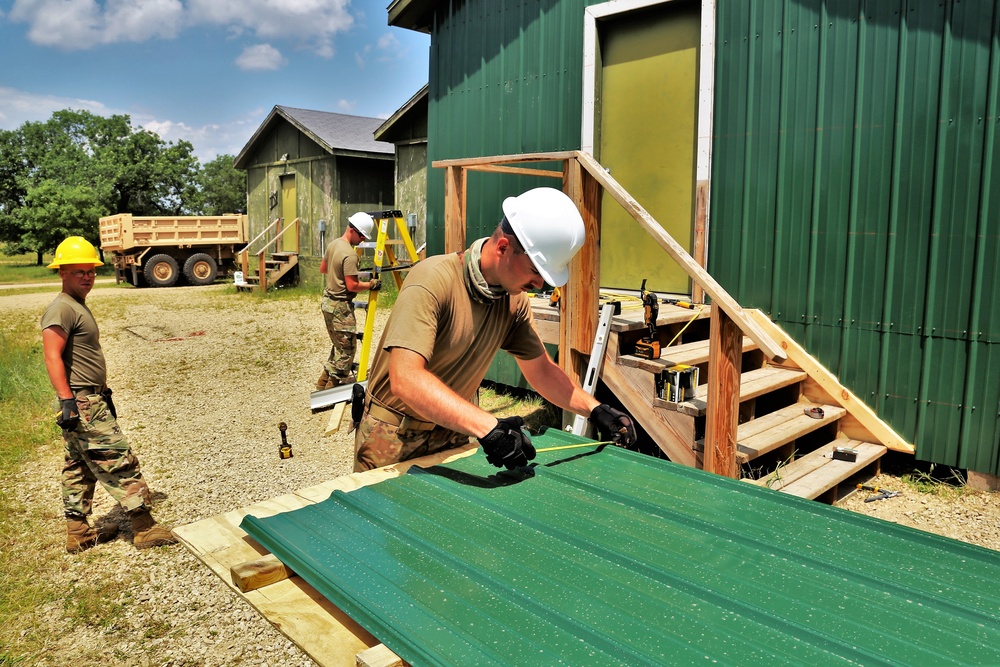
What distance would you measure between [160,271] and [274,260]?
3316 millimetres

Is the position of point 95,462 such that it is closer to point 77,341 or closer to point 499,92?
point 77,341

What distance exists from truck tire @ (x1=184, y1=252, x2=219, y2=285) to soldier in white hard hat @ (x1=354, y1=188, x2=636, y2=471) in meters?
20.2

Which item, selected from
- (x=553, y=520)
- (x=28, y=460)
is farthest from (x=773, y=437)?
(x=28, y=460)

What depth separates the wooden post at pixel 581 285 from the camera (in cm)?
534

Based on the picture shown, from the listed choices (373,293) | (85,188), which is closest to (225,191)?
(85,188)

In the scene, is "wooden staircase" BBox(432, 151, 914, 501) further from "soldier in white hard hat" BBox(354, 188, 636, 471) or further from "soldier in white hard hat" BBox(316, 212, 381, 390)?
"soldier in white hard hat" BBox(316, 212, 381, 390)

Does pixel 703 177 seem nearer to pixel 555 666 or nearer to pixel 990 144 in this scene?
pixel 990 144

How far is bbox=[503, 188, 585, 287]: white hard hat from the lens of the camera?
271 cm

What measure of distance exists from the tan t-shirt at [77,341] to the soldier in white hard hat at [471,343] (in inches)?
95.5

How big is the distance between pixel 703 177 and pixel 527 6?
2.93m

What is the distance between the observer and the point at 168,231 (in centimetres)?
2114

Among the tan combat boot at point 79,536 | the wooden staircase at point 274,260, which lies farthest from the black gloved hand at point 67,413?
the wooden staircase at point 274,260

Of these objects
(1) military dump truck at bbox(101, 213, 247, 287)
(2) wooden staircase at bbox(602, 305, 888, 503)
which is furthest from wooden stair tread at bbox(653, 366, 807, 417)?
(1) military dump truck at bbox(101, 213, 247, 287)

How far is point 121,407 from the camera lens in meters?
8.57
